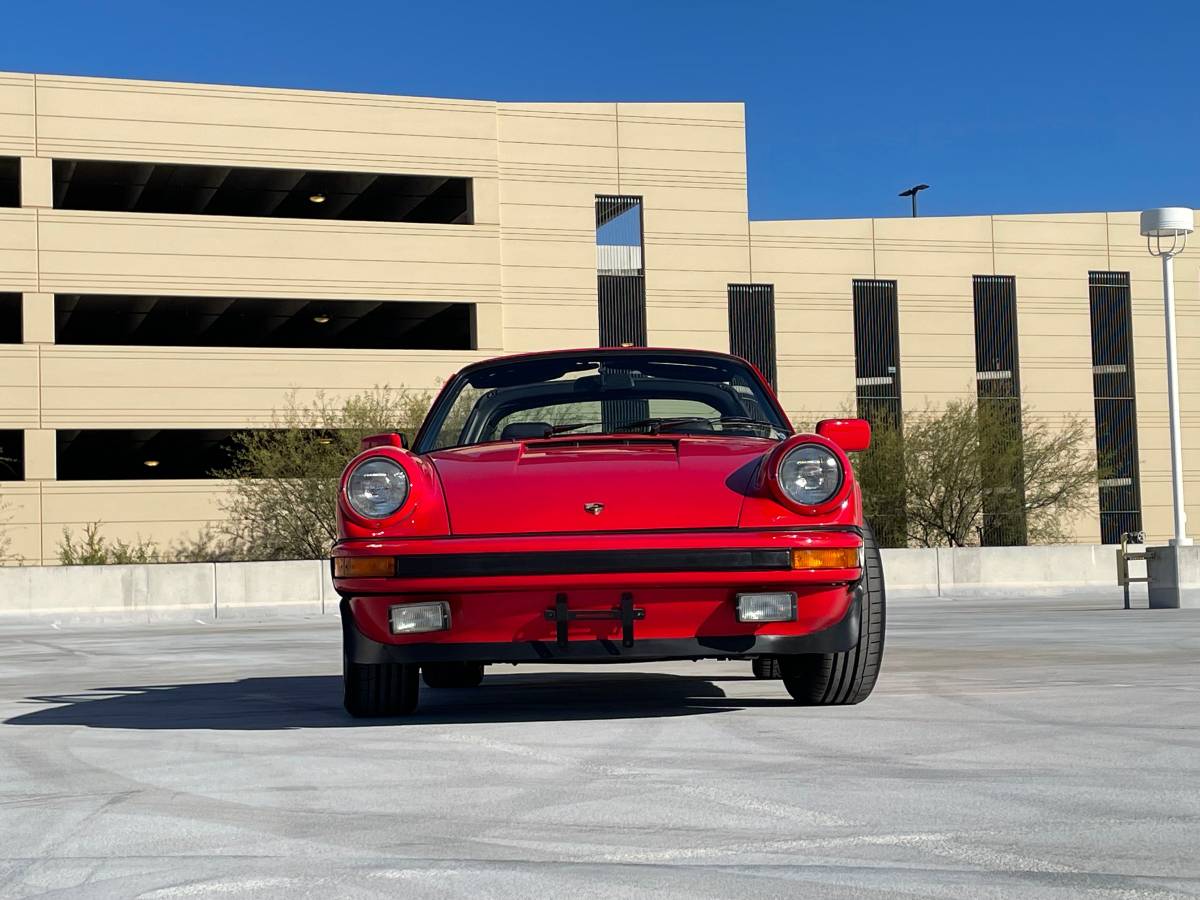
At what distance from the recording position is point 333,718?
6.96 meters

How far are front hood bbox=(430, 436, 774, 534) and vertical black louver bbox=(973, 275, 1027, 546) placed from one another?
3358 centimetres

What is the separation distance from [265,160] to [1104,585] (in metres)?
22.5

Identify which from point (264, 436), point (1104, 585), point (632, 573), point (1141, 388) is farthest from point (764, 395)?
point (1141, 388)

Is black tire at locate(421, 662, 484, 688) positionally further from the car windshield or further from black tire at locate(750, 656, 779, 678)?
black tire at locate(750, 656, 779, 678)

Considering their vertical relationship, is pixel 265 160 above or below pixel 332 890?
above

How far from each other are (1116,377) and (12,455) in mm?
31216

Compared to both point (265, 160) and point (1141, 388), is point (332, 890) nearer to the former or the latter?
point (265, 160)

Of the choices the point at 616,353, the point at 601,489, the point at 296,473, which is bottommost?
the point at 601,489

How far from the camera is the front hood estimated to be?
621 centimetres

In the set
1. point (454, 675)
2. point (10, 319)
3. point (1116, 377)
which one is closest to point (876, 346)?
point (1116, 377)

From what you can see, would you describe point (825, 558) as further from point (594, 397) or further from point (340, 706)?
point (340, 706)

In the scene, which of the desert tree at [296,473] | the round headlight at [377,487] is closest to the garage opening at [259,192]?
the desert tree at [296,473]

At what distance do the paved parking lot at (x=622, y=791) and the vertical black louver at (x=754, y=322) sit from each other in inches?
1431

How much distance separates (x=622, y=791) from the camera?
4.70 m
